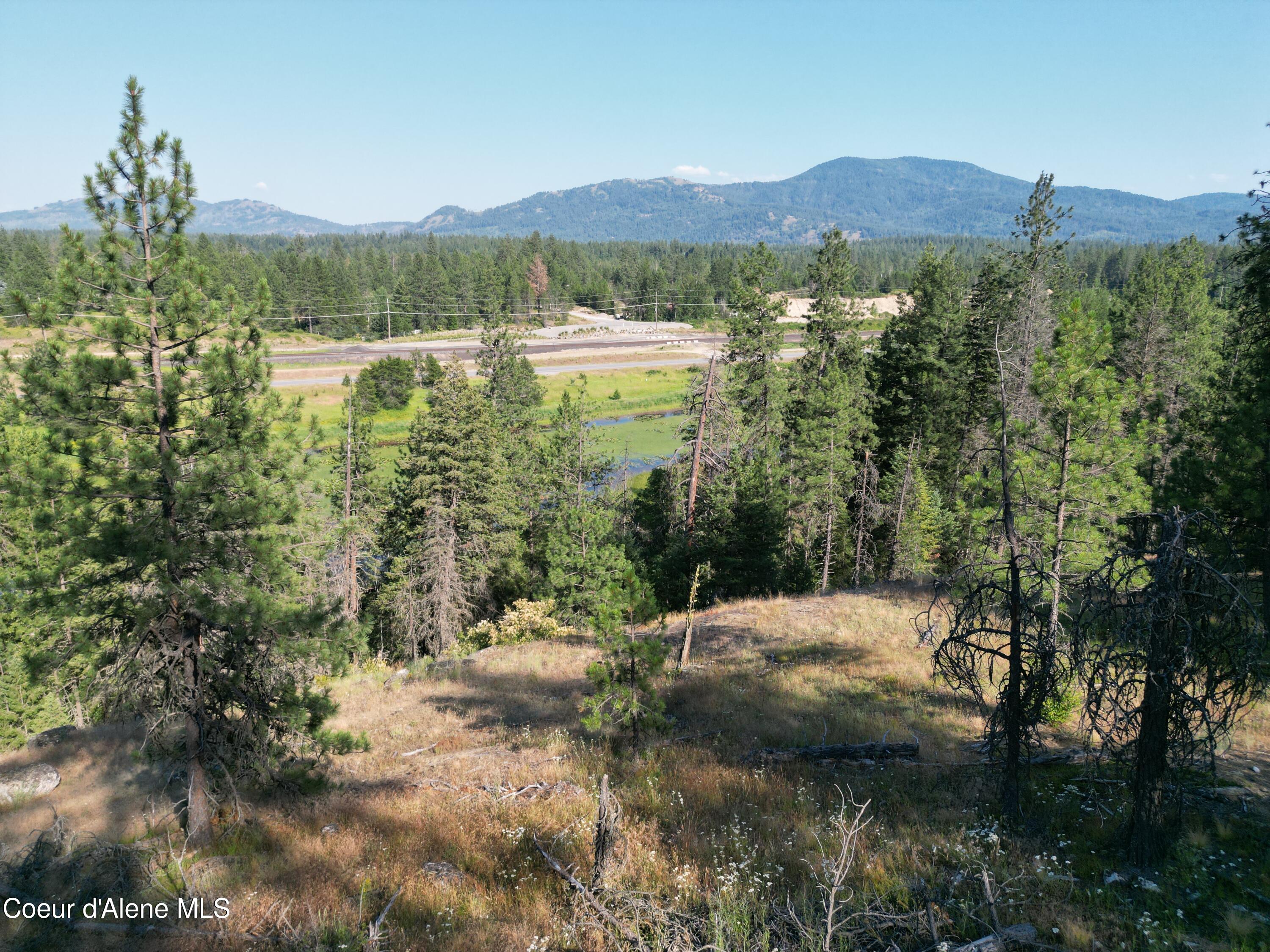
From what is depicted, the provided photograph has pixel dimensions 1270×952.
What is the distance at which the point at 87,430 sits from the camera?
8266 mm

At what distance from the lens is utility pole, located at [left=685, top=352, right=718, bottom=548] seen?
25.3 metres

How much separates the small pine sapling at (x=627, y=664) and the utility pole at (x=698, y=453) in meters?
15.2

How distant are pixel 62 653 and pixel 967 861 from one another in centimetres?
1058

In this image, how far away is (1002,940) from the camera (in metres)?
5.18

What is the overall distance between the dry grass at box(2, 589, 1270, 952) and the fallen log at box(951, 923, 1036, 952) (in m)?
0.30

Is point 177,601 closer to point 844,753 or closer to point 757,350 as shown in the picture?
point 844,753

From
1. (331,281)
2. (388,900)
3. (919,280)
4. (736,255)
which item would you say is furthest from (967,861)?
(736,255)

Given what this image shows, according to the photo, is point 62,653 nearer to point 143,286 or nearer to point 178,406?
point 178,406

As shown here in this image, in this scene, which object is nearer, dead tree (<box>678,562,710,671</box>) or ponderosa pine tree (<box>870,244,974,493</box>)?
dead tree (<box>678,562,710,671</box>)

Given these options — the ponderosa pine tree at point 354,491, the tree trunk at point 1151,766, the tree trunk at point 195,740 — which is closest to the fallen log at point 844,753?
the tree trunk at point 1151,766

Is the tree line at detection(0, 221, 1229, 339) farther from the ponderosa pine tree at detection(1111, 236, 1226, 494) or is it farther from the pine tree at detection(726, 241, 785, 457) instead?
the pine tree at detection(726, 241, 785, 457)

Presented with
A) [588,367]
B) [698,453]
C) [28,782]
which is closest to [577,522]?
[698,453]

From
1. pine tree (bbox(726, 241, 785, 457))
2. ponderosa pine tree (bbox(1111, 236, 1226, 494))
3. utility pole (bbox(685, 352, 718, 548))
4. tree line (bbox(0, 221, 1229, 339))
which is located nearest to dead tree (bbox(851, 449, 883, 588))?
pine tree (bbox(726, 241, 785, 457))

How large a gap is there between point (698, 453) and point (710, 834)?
60.9 ft
